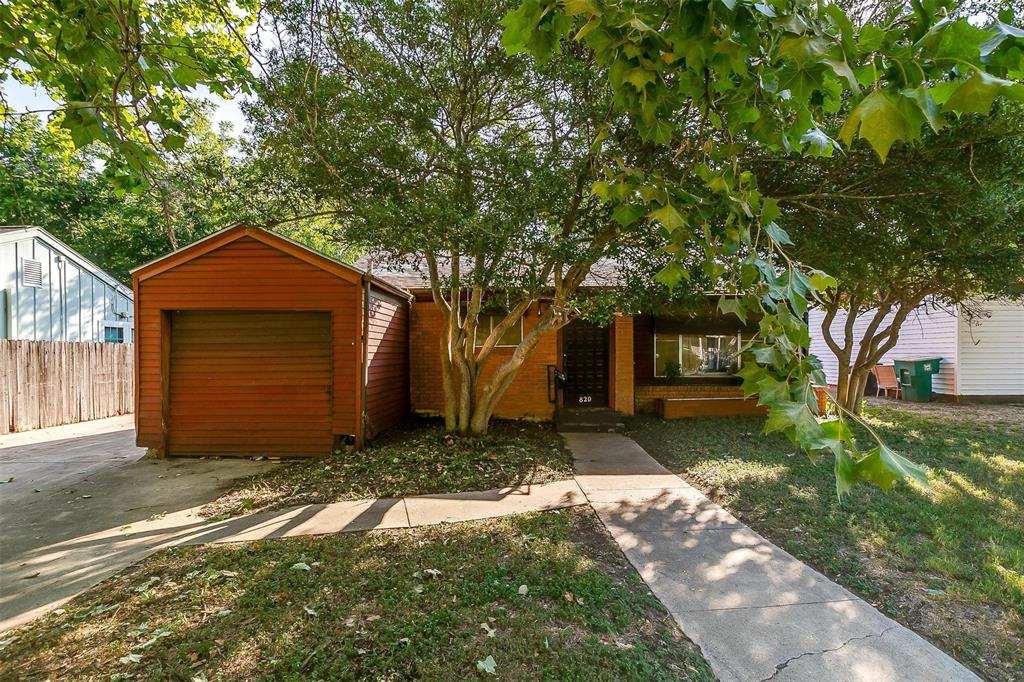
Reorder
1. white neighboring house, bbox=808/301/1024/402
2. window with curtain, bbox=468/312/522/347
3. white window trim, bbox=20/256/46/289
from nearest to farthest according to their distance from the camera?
window with curtain, bbox=468/312/522/347
white window trim, bbox=20/256/46/289
white neighboring house, bbox=808/301/1024/402

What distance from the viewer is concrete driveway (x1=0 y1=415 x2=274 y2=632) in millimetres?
3616

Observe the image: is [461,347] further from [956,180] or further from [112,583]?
[956,180]

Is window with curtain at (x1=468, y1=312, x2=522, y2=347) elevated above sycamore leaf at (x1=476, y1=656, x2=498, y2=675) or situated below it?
above

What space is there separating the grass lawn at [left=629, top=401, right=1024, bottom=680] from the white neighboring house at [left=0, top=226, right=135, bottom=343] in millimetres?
14923

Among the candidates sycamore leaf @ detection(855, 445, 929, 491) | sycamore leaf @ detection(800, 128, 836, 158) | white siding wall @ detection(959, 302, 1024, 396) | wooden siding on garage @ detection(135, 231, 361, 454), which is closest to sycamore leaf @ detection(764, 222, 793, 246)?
sycamore leaf @ detection(800, 128, 836, 158)

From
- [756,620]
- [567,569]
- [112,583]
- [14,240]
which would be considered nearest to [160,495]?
[112,583]

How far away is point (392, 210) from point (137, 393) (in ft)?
17.8

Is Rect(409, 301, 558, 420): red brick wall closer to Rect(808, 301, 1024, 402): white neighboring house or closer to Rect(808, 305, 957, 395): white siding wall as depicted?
Rect(808, 305, 957, 395): white siding wall

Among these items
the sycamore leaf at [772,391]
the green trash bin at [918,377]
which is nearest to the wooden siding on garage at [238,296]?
the sycamore leaf at [772,391]

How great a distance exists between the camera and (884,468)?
3.60 ft

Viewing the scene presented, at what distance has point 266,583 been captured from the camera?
335 cm

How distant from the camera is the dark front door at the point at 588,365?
35.5 ft

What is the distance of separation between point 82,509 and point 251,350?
3021 millimetres

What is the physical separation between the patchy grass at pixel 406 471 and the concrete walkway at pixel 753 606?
1633 mm
